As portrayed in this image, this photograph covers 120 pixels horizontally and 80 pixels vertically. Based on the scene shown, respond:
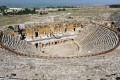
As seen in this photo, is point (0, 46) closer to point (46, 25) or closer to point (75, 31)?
point (46, 25)

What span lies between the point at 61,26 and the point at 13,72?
75.6 ft

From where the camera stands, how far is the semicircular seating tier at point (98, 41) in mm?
20062

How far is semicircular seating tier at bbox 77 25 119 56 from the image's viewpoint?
2006 cm

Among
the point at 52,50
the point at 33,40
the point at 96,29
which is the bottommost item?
the point at 52,50

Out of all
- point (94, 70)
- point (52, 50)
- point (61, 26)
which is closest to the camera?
point (94, 70)

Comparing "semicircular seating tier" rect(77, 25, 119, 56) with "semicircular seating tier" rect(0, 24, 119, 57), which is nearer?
"semicircular seating tier" rect(0, 24, 119, 57)

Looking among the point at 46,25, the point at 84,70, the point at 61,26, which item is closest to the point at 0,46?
the point at 84,70

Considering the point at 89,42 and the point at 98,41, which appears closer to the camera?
the point at 98,41

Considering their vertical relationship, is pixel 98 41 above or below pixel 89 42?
above

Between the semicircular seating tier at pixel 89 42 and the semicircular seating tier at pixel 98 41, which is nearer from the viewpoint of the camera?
the semicircular seating tier at pixel 89 42

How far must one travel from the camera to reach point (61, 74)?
10.3m

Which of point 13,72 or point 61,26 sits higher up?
point 61,26

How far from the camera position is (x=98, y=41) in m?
23.7

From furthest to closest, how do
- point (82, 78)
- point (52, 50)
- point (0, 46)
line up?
point (52, 50) → point (0, 46) → point (82, 78)
